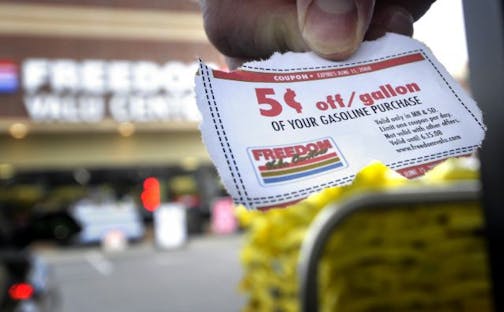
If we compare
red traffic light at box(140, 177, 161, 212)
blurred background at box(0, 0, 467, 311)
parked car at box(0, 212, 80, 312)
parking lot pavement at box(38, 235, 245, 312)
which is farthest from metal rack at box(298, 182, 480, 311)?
red traffic light at box(140, 177, 161, 212)

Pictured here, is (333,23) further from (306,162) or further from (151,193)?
(151,193)

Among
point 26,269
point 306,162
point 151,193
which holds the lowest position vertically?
point 306,162

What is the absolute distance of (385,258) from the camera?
3.56 ft

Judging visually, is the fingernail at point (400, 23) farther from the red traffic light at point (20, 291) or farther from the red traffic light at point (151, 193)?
the red traffic light at point (151, 193)

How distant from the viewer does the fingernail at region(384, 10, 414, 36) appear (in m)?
Answer: 0.35

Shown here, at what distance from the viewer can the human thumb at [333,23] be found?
0.32 meters

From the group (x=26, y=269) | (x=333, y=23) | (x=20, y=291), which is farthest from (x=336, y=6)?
(x=26, y=269)

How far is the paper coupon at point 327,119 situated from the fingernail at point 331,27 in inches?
0.4

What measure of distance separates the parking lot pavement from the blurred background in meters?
0.02

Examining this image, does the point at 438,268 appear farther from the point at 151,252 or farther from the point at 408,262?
the point at 151,252

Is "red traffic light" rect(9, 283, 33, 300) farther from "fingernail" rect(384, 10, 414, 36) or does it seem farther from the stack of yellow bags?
"fingernail" rect(384, 10, 414, 36)

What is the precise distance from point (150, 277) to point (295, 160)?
22.4 ft

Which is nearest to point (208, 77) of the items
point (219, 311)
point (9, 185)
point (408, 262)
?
point (408, 262)

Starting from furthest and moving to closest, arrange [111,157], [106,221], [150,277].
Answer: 1. [106,221]
2. [111,157]
3. [150,277]
